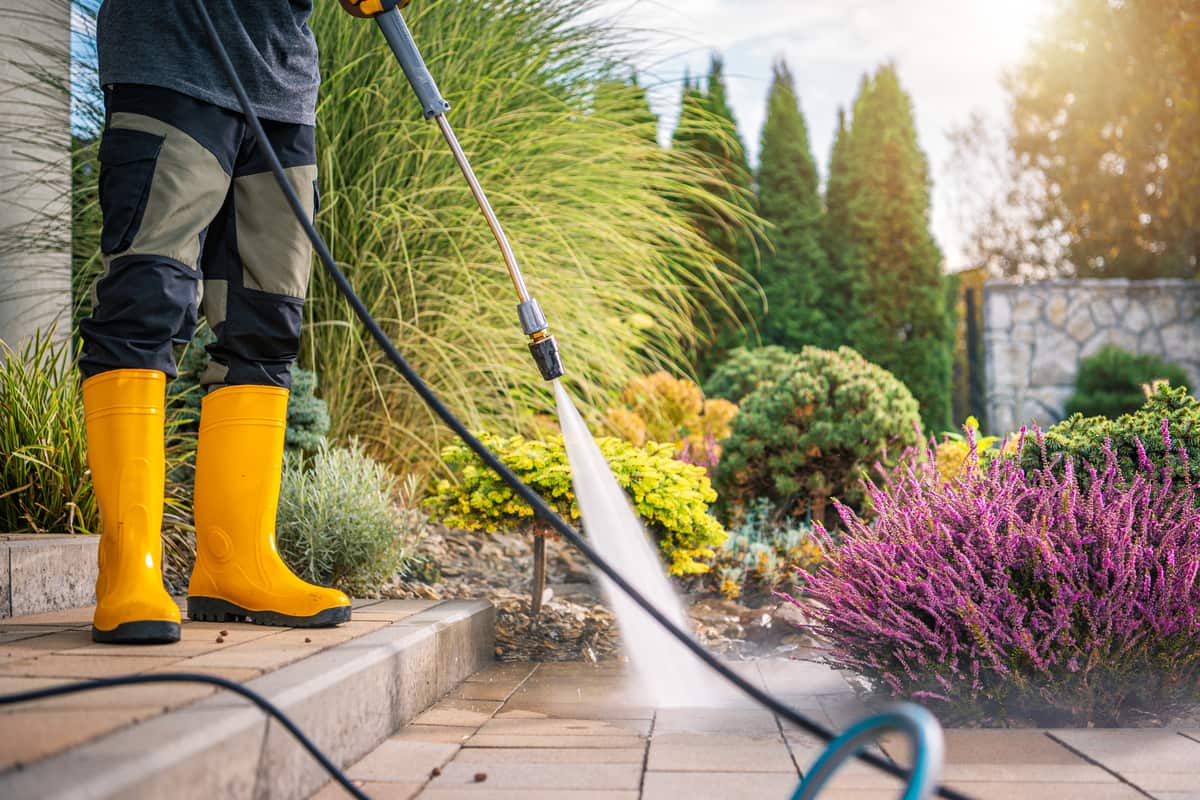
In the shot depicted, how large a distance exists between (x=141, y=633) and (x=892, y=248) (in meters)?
8.39

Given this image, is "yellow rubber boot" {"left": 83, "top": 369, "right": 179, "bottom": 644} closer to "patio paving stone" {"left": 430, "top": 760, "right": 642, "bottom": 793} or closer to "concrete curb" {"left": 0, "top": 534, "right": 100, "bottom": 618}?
"concrete curb" {"left": 0, "top": 534, "right": 100, "bottom": 618}

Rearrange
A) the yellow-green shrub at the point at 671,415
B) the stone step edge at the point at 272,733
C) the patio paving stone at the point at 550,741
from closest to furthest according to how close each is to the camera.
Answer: the stone step edge at the point at 272,733, the patio paving stone at the point at 550,741, the yellow-green shrub at the point at 671,415

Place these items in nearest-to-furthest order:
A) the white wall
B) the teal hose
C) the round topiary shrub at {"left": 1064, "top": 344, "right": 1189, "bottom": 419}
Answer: the teal hose, the white wall, the round topiary shrub at {"left": 1064, "top": 344, "right": 1189, "bottom": 419}

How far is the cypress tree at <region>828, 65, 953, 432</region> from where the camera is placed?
8883mm

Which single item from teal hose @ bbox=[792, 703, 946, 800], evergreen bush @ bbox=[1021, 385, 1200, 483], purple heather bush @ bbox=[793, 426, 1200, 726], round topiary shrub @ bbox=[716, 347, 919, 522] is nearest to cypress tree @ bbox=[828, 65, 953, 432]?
round topiary shrub @ bbox=[716, 347, 919, 522]

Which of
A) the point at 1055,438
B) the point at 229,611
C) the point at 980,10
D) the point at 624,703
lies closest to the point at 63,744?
the point at 229,611

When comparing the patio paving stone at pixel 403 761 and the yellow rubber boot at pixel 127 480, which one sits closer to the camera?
the patio paving stone at pixel 403 761

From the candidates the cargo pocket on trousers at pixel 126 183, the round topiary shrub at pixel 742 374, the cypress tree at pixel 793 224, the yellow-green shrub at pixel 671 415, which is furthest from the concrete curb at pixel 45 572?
the cypress tree at pixel 793 224

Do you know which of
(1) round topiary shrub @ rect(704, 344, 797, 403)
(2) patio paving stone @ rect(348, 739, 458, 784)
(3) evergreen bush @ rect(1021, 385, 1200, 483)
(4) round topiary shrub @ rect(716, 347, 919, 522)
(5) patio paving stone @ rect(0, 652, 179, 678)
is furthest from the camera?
(1) round topiary shrub @ rect(704, 344, 797, 403)

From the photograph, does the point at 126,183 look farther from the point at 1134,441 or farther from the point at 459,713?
the point at 1134,441

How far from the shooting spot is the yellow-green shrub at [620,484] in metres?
2.70

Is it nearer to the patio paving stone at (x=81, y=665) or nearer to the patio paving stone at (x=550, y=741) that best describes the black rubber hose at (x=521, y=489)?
the patio paving stone at (x=550, y=741)

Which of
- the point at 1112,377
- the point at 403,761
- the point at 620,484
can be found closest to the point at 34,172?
the point at 620,484

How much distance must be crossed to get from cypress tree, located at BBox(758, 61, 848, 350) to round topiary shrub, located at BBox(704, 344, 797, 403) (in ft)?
6.48
